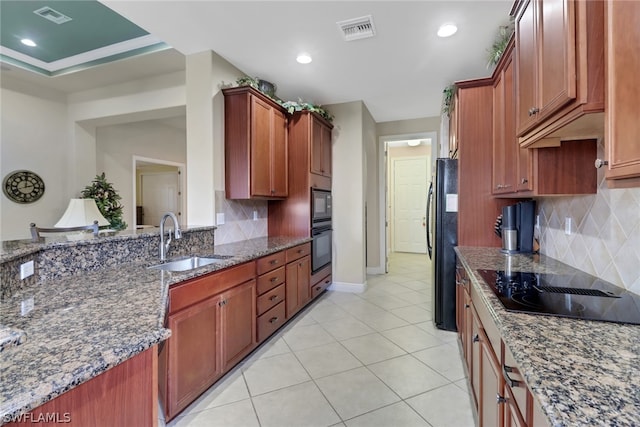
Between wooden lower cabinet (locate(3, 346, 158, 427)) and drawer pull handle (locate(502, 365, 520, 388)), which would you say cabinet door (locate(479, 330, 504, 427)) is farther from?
wooden lower cabinet (locate(3, 346, 158, 427))

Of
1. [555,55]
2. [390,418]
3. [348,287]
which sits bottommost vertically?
[390,418]

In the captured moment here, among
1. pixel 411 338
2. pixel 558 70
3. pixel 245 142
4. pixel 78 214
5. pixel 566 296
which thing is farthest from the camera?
pixel 78 214

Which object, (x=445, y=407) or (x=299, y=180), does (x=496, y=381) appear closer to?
(x=445, y=407)

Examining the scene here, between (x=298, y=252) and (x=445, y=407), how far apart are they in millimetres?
1920

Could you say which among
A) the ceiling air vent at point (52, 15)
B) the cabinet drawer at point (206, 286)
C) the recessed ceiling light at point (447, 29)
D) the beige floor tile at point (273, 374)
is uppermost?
the ceiling air vent at point (52, 15)

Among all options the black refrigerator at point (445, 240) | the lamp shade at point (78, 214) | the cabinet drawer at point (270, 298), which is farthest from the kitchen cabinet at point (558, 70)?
the lamp shade at point (78, 214)

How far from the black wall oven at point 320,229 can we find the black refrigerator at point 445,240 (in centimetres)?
143

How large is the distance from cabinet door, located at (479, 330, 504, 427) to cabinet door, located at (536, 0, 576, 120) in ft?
3.38

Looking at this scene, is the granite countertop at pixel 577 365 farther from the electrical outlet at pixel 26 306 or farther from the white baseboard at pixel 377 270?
the white baseboard at pixel 377 270

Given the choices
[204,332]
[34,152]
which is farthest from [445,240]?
[34,152]

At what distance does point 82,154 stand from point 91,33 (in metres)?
2.27

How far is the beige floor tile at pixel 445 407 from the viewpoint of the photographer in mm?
1691

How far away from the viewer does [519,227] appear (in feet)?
7.85

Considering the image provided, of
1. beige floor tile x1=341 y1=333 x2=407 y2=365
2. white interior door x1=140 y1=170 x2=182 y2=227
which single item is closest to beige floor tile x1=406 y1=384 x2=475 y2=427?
beige floor tile x1=341 y1=333 x2=407 y2=365
